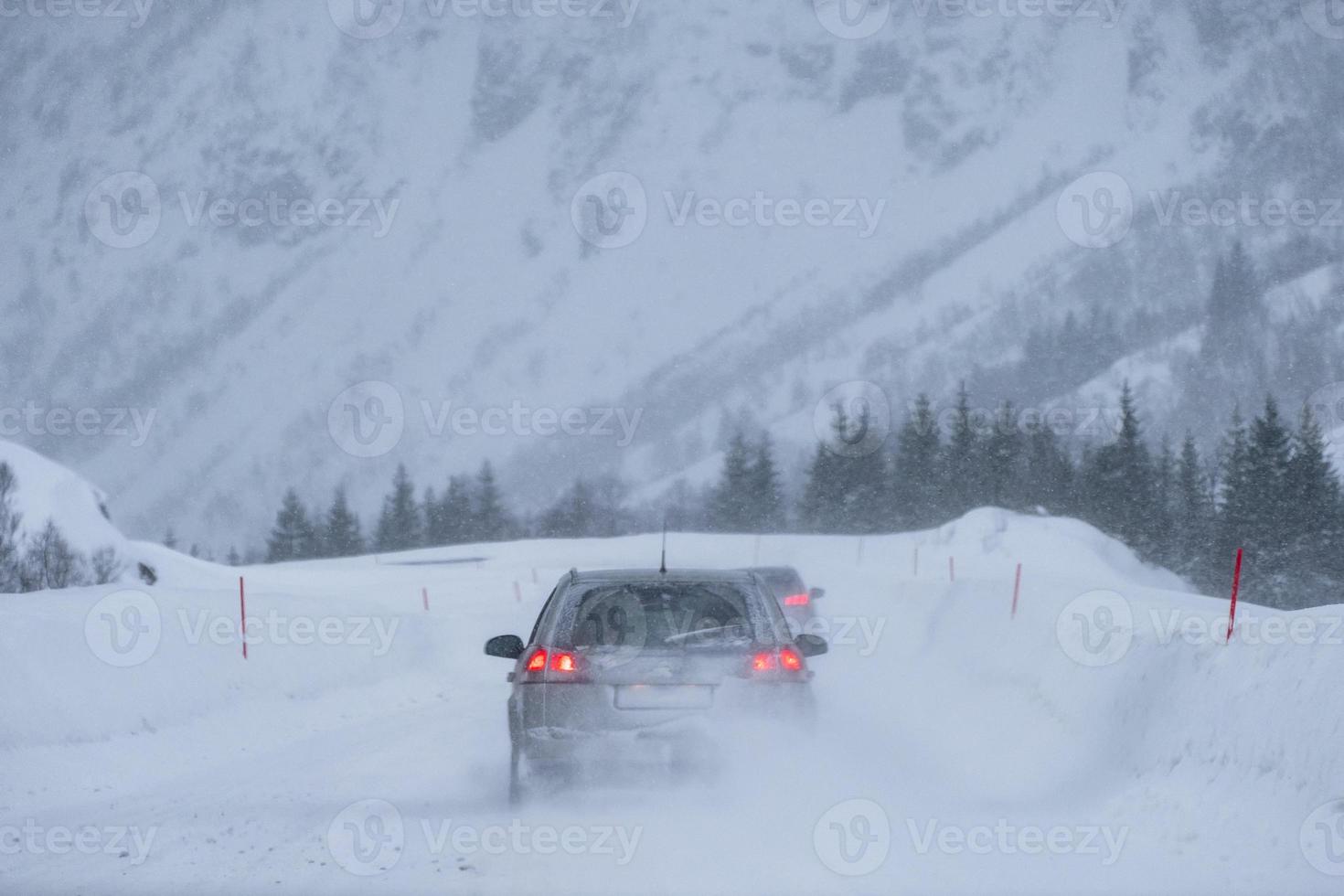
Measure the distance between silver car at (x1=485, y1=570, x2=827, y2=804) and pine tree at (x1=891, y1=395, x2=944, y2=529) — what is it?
236 ft

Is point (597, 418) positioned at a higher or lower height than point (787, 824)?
higher

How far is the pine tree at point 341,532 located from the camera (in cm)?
8950

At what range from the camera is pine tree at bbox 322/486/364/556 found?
294ft

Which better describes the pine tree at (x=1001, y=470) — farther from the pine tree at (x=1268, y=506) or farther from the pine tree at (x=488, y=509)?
the pine tree at (x=488, y=509)

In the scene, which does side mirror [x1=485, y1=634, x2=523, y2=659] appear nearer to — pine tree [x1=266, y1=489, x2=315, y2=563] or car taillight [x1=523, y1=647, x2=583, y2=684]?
car taillight [x1=523, y1=647, x2=583, y2=684]

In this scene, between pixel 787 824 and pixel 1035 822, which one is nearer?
pixel 787 824

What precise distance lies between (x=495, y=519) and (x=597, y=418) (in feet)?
207

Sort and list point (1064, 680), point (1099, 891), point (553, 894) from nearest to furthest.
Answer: point (553, 894) → point (1099, 891) → point (1064, 680)

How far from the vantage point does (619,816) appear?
7027mm

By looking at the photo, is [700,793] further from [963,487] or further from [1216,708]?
[963,487]

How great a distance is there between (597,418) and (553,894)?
82.6 feet

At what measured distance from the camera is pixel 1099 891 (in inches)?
252

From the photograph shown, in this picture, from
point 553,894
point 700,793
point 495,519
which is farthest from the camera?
point 495,519

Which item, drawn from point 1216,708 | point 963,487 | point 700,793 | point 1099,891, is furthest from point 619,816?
point 963,487
